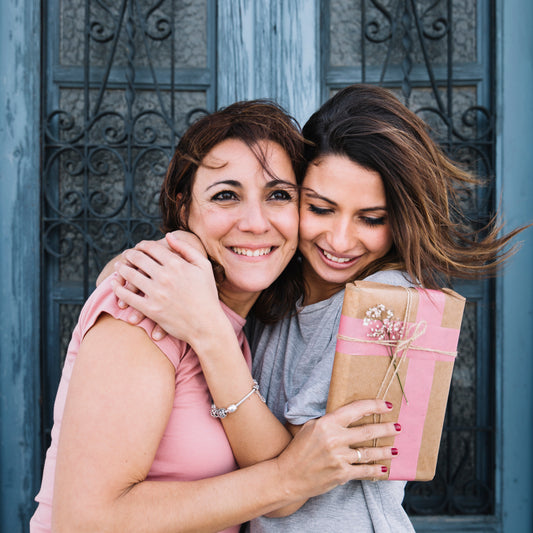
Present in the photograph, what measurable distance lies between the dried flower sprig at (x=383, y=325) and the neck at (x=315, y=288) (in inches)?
20.1

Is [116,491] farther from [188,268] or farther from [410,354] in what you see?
[410,354]

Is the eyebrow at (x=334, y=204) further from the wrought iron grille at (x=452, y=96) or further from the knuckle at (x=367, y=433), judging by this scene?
the wrought iron grille at (x=452, y=96)

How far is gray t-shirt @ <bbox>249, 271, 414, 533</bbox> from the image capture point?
1.26 meters

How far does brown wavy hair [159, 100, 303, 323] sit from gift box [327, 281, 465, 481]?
514 mm

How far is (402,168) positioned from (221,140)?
0.57 metres

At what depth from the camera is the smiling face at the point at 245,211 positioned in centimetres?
138

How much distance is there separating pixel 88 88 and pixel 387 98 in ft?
5.10

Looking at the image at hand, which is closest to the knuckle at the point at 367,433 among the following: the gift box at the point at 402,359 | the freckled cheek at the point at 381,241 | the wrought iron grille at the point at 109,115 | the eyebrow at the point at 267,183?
the gift box at the point at 402,359

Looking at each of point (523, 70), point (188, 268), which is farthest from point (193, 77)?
point (523, 70)

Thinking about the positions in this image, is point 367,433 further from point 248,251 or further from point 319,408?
point 248,251

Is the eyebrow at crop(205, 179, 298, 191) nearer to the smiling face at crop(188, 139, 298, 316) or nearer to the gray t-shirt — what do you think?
the smiling face at crop(188, 139, 298, 316)

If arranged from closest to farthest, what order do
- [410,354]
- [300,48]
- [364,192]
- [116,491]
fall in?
[116,491] → [410,354] → [364,192] → [300,48]

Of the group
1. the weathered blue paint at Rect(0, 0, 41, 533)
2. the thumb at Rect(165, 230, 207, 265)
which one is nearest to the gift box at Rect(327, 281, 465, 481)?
the thumb at Rect(165, 230, 207, 265)

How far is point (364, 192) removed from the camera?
1.46 m
